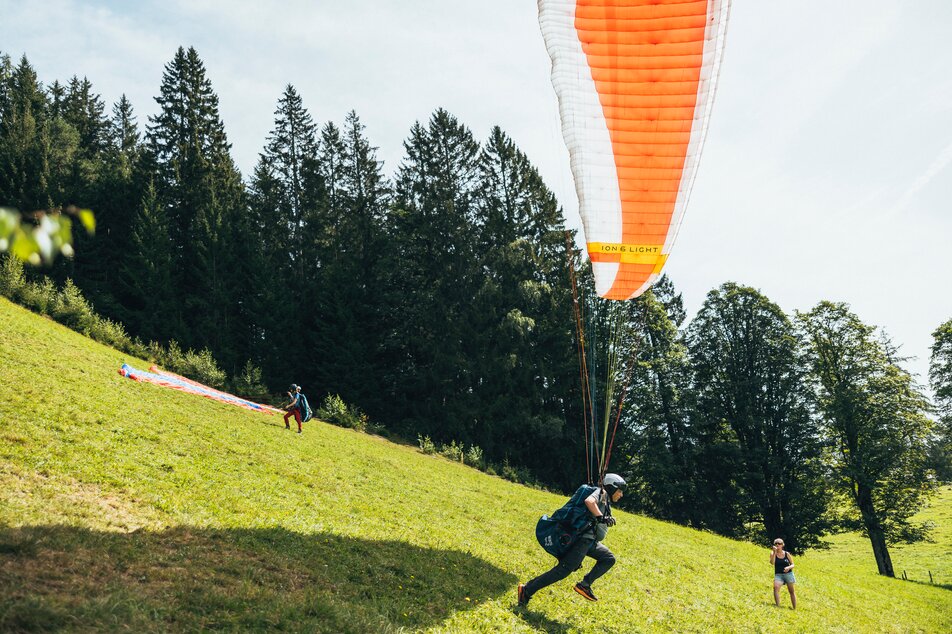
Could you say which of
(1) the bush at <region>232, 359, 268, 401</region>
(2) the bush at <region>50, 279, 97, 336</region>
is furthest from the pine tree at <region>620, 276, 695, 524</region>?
(2) the bush at <region>50, 279, 97, 336</region>

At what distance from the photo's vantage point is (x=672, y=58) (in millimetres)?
9406

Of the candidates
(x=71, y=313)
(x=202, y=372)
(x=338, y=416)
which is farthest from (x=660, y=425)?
(x=71, y=313)

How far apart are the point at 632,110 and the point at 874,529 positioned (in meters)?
34.6

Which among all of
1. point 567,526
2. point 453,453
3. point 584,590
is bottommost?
point 453,453

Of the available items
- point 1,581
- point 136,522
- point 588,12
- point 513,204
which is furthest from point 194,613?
point 513,204

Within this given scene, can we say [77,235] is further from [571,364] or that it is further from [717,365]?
[717,365]

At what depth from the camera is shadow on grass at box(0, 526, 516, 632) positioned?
5.04 meters

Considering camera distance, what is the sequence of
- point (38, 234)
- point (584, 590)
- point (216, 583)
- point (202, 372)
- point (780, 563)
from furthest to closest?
point (202, 372) → point (780, 563) → point (584, 590) → point (216, 583) → point (38, 234)

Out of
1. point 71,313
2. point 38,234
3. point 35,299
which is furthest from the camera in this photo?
point 71,313

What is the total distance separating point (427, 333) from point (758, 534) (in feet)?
89.5

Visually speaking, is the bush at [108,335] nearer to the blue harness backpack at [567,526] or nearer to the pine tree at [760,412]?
the blue harness backpack at [567,526]

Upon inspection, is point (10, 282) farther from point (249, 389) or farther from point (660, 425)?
point (660, 425)

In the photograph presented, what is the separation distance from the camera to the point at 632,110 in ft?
32.3

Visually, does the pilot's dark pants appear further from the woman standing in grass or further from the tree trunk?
the tree trunk
